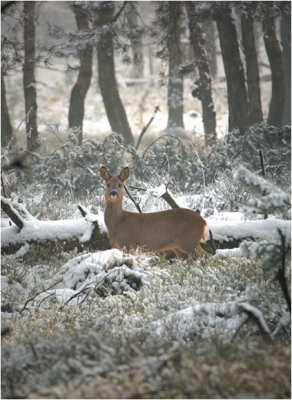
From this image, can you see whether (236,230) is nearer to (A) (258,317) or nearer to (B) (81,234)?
(B) (81,234)

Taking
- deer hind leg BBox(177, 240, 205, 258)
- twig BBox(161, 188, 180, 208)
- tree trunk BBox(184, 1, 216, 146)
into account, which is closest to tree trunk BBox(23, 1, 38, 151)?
tree trunk BBox(184, 1, 216, 146)

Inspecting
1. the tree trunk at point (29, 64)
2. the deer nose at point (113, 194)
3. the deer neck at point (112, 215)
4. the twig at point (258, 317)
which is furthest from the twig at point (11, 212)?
the tree trunk at point (29, 64)

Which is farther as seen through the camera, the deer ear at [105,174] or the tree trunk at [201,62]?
the tree trunk at [201,62]

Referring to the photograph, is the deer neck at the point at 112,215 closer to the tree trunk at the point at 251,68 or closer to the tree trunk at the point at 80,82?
the tree trunk at the point at 251,68

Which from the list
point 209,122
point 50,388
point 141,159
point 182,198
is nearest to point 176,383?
point 50,388

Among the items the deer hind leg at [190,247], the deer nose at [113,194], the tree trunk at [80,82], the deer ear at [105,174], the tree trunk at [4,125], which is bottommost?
the deer hind leg at [190,247]

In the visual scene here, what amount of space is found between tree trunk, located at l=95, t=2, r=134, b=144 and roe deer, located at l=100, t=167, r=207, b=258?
1201cm

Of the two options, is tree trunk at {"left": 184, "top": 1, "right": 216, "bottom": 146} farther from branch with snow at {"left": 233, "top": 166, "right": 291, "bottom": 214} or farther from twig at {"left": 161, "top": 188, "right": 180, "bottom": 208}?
branch with snow at {"left": 233, "top": 166, "right": 291, "bottom": 214}

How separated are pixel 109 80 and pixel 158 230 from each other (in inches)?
536

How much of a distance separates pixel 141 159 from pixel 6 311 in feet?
25.7

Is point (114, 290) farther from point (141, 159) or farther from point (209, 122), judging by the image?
point (209, 122)

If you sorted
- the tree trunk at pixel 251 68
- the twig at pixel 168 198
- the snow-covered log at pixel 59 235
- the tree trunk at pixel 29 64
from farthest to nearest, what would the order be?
the tree trunk at pixel 29 64, the tree trunk at pixel 251 68, the twig at pixel 168 198, the snow-covered log at pixel 59 235

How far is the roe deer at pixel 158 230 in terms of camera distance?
6.57 m

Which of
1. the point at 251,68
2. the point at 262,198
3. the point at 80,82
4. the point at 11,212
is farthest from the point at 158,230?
the point at 80,82
